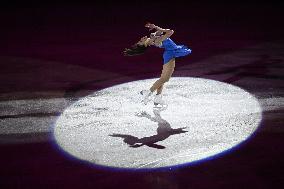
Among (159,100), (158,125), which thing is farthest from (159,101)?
(158,125)

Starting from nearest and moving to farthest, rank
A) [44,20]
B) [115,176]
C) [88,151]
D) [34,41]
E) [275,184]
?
[275,184] → [115,176] → [88,151] → [34,41] → [44,20]

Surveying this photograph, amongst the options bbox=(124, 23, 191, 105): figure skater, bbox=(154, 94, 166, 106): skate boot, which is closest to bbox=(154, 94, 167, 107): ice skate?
bbox=(154, 94, 166, 106): skate boot

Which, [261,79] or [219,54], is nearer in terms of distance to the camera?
[261,79]

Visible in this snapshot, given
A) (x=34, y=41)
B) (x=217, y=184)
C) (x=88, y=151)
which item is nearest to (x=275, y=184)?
(x=217, y=184)

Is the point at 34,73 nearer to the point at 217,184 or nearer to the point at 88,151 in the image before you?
the point at 88,151

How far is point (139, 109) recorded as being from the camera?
26.6 feet

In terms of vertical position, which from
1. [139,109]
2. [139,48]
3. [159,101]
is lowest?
[139,109]

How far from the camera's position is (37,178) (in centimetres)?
577

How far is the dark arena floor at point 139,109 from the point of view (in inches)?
227

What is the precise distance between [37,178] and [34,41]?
9.44 metres

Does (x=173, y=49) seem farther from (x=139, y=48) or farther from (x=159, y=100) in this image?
(x=159, y=100)

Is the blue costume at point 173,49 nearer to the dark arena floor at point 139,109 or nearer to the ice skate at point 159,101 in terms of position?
the ice skate at point 159,101

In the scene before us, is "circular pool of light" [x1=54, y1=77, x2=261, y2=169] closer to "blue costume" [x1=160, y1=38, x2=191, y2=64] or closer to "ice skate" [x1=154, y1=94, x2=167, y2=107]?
"ice skate" [x1=154, y1=94, x2=167, y2=107]

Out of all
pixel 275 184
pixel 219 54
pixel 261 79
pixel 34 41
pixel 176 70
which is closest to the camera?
pixel 275 184
